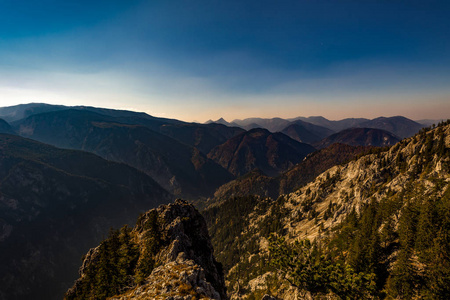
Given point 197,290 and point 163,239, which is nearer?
point 197,290

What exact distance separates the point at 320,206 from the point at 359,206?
63.8 m

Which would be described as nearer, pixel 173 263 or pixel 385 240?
pixel 173 263

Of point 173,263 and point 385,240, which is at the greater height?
point 173,263

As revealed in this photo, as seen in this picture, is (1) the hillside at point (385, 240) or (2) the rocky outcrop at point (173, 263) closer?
(2) the rocky outcrop at point (173, 263)

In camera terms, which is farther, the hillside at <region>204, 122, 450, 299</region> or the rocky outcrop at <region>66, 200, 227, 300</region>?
the hillside at <region>204, 122, 450, 299</region>

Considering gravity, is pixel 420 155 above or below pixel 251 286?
above

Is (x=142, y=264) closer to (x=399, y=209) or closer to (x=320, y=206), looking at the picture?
(x=399, y=209)

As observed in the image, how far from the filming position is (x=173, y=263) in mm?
47812

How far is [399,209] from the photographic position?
257 ft

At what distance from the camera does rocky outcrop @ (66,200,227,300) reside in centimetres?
3722

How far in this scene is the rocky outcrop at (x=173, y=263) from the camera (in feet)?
122

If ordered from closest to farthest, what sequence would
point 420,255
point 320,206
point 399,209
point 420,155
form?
1. point 420,255
2. point 399,209
3. point 420,155
4. point 320,206

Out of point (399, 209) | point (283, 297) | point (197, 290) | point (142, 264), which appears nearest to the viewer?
point (197, 290)

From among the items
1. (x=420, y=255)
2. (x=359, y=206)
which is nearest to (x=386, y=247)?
(x=420, y=255)
